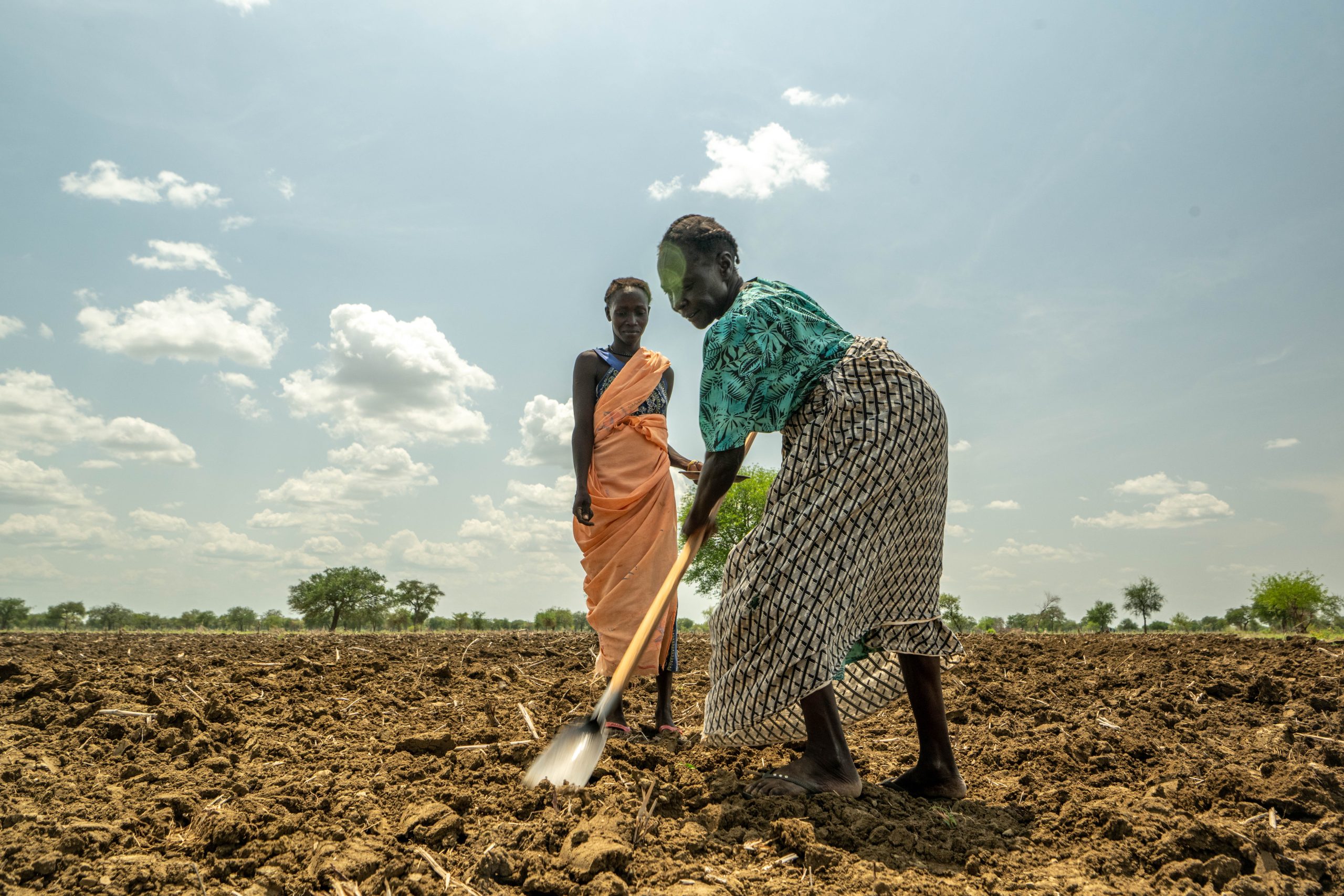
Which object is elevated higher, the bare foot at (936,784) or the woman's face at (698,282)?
the woman's face at (698,282)

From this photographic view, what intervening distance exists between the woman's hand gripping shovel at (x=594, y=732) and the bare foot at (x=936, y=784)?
102 centimetres

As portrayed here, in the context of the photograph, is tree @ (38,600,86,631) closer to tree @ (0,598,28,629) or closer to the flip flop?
tree @ (0,598,28,629)

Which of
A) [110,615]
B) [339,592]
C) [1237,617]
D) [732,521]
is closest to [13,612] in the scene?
[110,615]

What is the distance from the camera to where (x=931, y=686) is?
105 inches

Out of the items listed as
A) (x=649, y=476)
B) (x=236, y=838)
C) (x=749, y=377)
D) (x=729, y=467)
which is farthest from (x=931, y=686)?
(x=236, y=838)

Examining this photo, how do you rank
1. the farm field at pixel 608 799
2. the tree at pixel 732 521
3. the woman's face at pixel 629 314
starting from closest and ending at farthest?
the farm field at pixel 608 799, the woman's face at pixel 629 314, the tree at pixel 732 521

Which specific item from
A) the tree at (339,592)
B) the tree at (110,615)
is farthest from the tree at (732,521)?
the tree at (110,615)

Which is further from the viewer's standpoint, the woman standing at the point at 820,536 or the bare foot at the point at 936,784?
the bare foot at the point at 936,784

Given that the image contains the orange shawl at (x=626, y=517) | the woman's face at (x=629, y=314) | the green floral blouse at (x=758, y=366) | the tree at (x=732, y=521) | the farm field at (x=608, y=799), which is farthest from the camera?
the tree at (x=732, y=521)

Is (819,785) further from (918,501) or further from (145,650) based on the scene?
(145,650)

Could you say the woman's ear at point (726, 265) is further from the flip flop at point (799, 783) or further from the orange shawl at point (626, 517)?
Answer: the flip flop at point (799, 783)

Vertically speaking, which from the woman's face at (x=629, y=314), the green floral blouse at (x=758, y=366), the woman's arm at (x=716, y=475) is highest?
the woman's face at (x=629, y=314)

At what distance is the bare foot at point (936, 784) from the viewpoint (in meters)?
2.62

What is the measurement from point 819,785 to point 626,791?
0.59 m
